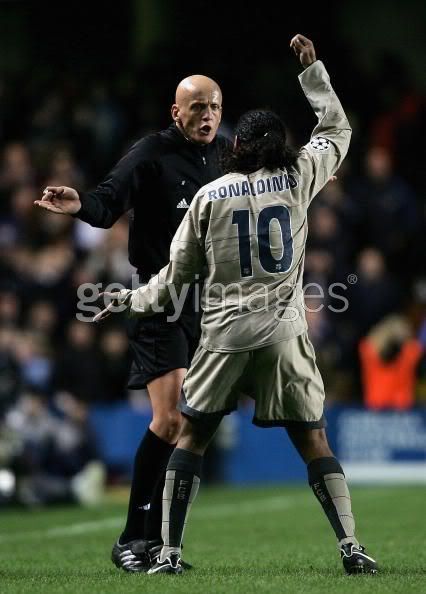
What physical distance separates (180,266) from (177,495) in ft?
3.53

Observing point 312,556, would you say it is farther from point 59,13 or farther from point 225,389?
point 59,13

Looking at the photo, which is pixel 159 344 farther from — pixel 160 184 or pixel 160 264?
pixel 160 184

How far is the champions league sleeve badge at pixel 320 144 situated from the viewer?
6.30m

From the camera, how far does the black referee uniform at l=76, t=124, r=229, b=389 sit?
268 inches

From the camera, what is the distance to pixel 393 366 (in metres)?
14.1

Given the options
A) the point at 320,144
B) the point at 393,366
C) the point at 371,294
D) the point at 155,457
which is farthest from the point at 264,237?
the point at 371,294

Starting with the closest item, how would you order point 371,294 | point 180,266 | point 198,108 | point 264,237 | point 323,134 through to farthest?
point 264,237 < point 180,266 < point 323,134 < point 198,108 < point 371,294

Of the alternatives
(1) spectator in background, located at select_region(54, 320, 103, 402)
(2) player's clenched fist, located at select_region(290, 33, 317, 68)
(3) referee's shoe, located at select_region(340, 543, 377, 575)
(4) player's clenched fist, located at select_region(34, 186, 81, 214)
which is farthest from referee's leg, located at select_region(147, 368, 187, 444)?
(1) spectator in background, located at select_region(54, 320, 103, 402)

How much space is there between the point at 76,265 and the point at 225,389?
9.43 m

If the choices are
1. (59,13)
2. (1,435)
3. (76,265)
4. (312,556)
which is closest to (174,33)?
(59,13)

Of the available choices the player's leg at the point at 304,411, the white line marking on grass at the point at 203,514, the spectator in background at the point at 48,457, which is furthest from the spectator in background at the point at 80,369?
the player's leg at the point at 304,411

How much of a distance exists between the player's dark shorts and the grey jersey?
0.64 m

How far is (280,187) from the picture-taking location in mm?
6094

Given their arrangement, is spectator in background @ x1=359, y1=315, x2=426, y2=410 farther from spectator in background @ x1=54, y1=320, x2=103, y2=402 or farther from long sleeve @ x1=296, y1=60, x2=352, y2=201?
long sleeve @ x1=296, y1=60, x2=352, y2=201
